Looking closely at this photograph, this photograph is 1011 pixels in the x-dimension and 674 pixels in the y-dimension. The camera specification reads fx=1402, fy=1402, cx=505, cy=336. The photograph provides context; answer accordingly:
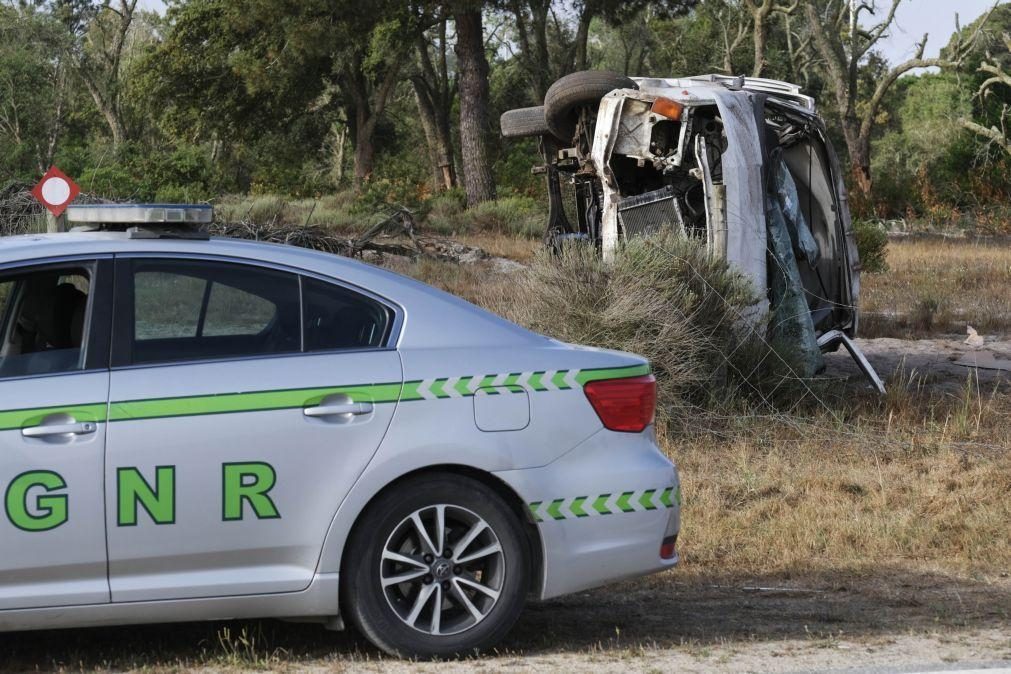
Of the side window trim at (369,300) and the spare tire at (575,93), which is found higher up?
the spare tire at (575,93)

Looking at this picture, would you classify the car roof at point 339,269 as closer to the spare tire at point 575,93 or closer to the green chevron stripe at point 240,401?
the green chevron stripe at point 240,401

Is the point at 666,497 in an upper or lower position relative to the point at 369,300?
lower

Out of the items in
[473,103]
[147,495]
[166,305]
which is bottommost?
[147,495]

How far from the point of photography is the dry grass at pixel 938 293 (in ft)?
53.5

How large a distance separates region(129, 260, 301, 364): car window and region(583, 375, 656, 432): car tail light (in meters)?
1.09

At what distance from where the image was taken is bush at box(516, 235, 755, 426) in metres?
9.95

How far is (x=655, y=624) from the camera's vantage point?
226 inches

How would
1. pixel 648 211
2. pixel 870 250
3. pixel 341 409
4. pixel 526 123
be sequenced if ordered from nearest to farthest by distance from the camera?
pixel 341 409 < pixel 648 211 < pixel 526 123 < pixel 870 250

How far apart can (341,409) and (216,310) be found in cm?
64

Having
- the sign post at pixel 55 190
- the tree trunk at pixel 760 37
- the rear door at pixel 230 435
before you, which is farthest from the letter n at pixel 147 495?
the tree trunk at pixel 760 37

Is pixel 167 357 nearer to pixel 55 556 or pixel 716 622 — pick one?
pixel 55 556

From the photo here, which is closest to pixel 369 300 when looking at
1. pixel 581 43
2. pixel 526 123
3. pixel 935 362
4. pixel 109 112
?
pixel 526 123

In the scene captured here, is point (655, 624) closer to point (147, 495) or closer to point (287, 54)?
point (147, 495)

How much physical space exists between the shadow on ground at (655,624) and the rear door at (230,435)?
1.49 ft
